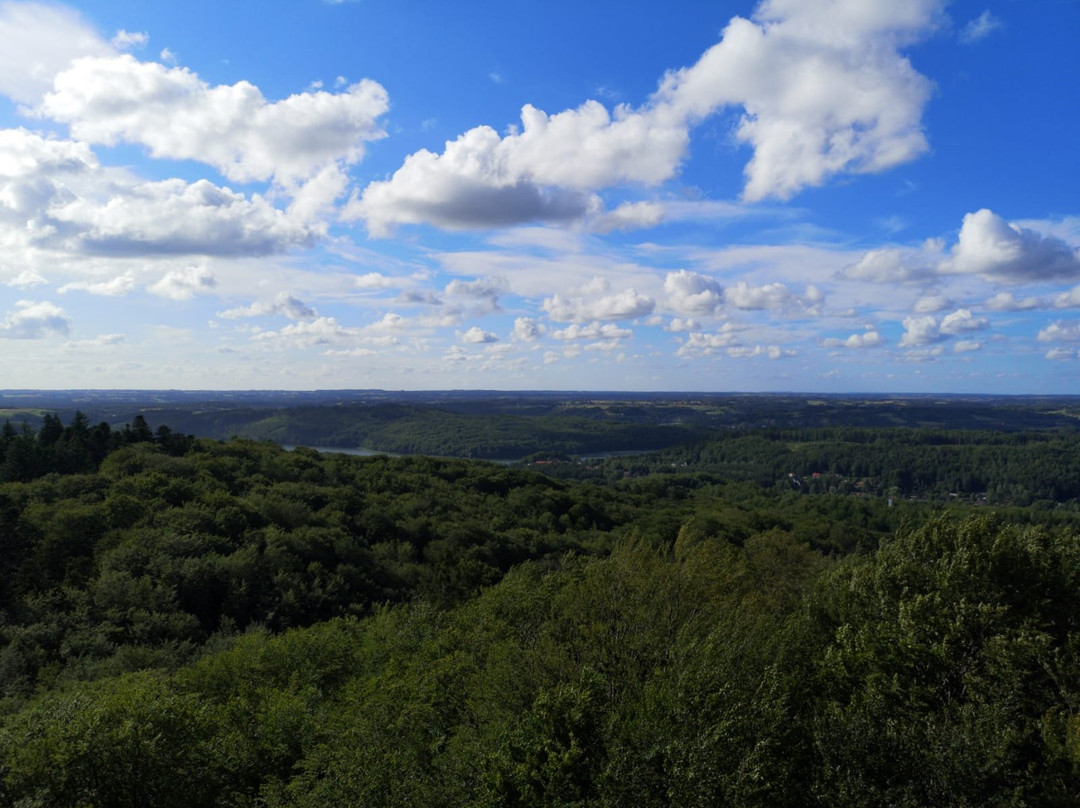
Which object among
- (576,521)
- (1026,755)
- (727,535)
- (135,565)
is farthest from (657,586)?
(576,521)

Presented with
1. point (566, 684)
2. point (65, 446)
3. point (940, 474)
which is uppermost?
point (65, 446)

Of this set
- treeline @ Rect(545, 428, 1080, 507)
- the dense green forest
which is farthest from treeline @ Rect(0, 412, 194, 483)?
treeline @ Rect(545, 428, 1080, 507)

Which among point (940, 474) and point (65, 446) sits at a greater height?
point (65, 446)

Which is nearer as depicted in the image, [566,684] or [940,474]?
[566,684]

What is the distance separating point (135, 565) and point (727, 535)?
5415cm

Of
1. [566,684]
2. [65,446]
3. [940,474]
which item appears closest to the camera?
[566,684]

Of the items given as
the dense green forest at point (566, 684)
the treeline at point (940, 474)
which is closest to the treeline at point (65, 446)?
the dense green forest at point (566, 684)

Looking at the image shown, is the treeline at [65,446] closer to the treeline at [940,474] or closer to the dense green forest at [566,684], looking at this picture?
the dense green forest at [566,684]

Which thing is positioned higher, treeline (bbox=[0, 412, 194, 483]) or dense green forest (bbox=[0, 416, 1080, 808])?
treeline (bbox=[0, 412, 194, 483])

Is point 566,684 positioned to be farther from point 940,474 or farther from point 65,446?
point 940,474

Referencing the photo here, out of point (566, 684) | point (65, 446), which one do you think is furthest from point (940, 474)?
point (65, 446)

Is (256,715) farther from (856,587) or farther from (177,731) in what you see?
(856,587)

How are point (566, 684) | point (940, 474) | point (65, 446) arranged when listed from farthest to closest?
point (940, 474)
point (65, 446)
point (566, 684)

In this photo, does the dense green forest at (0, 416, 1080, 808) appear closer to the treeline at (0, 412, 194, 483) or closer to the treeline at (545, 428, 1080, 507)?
the treeline at (0, 412, 194, 483)
